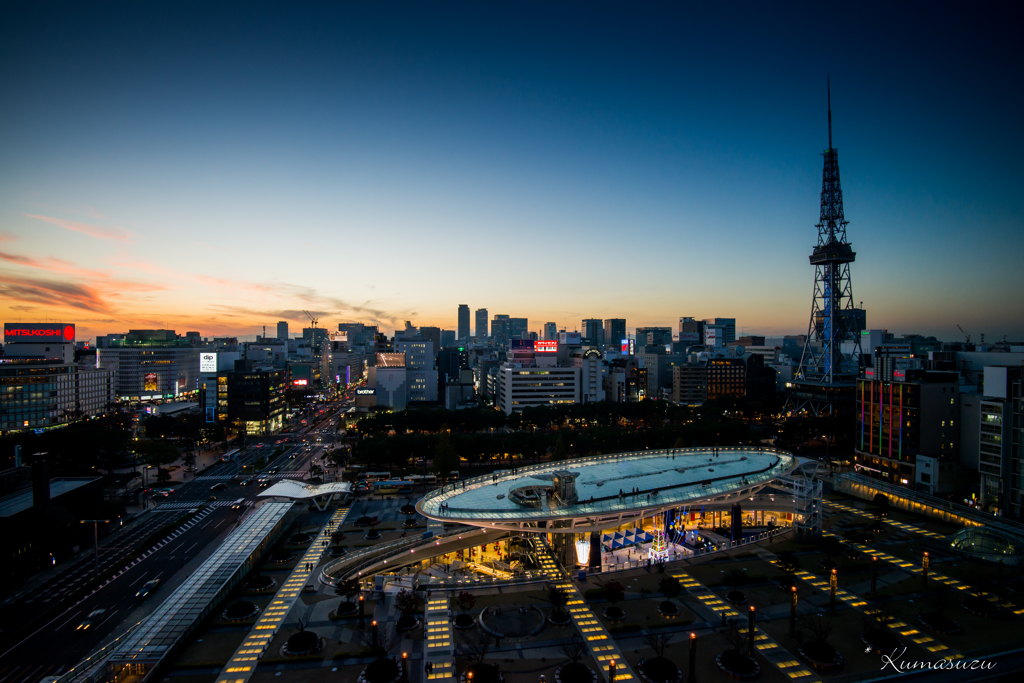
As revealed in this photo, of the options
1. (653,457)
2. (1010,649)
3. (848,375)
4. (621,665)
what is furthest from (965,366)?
(621,665)

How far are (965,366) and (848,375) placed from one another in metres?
33.6

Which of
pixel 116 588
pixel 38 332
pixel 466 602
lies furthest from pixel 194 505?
pixel 38 332

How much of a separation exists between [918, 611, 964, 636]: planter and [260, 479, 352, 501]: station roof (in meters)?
56.8

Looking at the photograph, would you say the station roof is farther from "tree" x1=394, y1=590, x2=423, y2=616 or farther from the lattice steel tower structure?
the lattice steel tower structure

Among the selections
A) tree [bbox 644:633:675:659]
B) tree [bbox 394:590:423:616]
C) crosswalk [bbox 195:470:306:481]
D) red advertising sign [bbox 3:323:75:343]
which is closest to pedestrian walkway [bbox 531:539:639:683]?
tree [bbox 644:633:675:659]

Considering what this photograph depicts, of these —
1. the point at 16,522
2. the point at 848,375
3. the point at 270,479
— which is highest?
the point at 848,375

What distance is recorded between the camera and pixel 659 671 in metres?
28.7

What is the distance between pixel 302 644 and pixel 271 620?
5517 mm

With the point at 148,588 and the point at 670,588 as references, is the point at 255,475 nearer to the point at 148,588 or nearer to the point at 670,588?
the point at 148,588

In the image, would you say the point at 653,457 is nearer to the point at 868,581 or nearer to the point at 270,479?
the point at 868,581

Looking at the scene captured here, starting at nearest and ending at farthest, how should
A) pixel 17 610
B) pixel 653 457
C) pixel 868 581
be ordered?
pixel 17 610
pixel 868 581
pixel 653 457

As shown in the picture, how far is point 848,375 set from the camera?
114500 mm

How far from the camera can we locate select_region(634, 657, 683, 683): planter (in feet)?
93.1

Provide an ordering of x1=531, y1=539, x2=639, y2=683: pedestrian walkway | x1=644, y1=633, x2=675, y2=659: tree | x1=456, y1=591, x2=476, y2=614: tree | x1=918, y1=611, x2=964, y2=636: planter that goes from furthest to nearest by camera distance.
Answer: x1=456, y1=591, x2=476, y2=614: tree
x1=918, y1=611, x2=964, y2=636: planter
x1=531, y1=539, x2=639, y2=683: pedestrian walkway
x1=644, y1=633, x2=675, y2=659: tree
